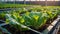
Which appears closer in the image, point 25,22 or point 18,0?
point 25,22

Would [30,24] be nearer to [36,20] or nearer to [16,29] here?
[36,20]

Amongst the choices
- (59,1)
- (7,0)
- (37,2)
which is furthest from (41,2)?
(7,0)

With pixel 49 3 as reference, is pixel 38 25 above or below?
above

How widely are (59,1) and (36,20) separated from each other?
27854mm

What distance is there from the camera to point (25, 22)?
2.66 m

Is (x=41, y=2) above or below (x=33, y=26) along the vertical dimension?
below

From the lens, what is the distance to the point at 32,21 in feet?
8.94

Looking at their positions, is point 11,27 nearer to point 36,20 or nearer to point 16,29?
point 16,29

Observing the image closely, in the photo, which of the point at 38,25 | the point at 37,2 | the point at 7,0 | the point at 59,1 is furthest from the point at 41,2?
the point at 38,25

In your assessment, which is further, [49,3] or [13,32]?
[49,3]

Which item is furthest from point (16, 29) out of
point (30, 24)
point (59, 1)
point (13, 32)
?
point (59, 1)

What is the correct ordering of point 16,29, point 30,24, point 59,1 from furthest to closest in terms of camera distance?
point 59,1 → point 30,24 → point 16,29

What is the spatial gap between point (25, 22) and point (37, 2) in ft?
95.0

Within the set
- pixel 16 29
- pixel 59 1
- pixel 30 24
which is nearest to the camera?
pixel 16 29
